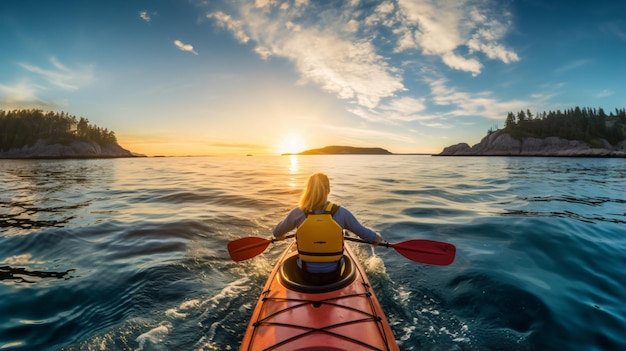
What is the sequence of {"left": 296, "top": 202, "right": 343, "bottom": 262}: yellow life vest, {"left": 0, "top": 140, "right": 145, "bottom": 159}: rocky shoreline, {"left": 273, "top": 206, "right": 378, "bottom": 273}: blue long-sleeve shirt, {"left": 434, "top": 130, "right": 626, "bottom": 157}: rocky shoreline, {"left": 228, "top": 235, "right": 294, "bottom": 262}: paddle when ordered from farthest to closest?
{"left": 0, "top": 140, "right": 145, "bottom": 159}: rocky shoreline
{"left": 434, "top": 130, "right": 626, "bottom": 157}: rocky shoreline
{"left": 228, "top": 235, "right": 294, "bottom": 262}: paddle
{"left": 273, "top": 206, "right": 378, "bottom": 273}: blue long-sleeve shirt
{"left": 296, "top": 202, "right": 343, "bottom": 262}: yellow life vest

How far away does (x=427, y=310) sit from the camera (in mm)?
5043

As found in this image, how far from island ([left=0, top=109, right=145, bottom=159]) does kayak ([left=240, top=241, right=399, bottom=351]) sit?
140010 millimetres

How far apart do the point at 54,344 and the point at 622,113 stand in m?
214

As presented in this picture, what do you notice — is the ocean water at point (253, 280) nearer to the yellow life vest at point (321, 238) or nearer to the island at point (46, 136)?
the yellow life vest at point (321, 238)

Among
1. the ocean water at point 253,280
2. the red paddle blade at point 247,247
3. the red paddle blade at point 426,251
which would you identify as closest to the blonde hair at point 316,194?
the red paddle blade at point 247,247

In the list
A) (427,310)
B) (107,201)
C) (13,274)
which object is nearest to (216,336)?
(427,310)

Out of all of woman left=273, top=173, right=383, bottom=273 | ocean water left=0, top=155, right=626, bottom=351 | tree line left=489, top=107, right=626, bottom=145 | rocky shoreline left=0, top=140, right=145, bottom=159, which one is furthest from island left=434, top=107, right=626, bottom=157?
rocky shoreline left=0, top=140, right=145, bottom=159

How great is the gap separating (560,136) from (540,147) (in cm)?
817

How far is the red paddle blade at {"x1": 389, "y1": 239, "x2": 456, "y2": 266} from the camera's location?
557 cm

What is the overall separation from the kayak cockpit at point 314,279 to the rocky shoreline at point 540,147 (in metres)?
128

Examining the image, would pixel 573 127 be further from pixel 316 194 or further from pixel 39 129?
pixel 39 129

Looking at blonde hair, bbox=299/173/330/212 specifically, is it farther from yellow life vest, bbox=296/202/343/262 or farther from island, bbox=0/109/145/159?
island, bbox=0/109/145/159

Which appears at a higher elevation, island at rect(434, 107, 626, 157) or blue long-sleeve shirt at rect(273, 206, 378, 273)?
island at rect(434, 107, 626, 157)

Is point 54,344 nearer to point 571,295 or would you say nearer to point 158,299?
point 158,299
